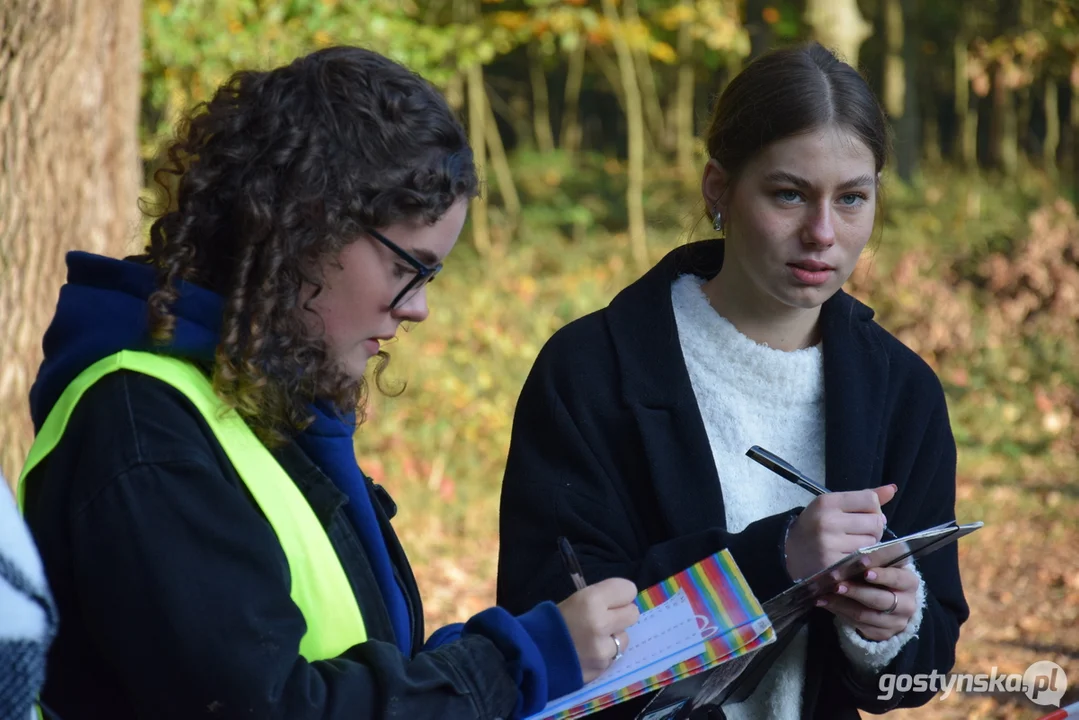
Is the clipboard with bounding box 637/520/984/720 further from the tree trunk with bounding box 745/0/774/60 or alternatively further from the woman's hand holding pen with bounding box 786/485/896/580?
the tree trunk with bounding box 745/0/774/60

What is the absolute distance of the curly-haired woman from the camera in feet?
4.73

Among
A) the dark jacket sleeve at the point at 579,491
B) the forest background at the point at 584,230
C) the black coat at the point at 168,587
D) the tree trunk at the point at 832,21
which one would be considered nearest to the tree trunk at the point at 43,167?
the forest background at the point at 584,230

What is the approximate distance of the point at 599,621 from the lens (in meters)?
1.75

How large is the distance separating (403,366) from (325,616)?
795cm

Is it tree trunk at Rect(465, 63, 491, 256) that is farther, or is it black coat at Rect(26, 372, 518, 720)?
tree trunk at Rect(465, 63, 491, 256)

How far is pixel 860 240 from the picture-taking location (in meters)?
2.41

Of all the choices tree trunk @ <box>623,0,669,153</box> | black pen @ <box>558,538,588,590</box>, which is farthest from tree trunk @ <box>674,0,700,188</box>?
black pen @ <box>558,538,588,590</box>

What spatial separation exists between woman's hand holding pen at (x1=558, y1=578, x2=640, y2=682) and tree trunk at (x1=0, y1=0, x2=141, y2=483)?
2.81 metres

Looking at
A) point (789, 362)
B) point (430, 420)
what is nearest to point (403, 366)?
point (430, 420)

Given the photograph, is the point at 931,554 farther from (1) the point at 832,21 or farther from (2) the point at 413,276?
(1) the point at 832,21

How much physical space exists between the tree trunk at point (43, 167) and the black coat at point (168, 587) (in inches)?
109

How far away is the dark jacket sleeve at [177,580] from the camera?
143 cm

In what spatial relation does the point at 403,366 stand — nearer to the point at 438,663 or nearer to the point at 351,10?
the point at 351,10

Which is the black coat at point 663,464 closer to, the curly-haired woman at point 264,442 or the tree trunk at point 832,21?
the curly-haired woman at point 264,442
